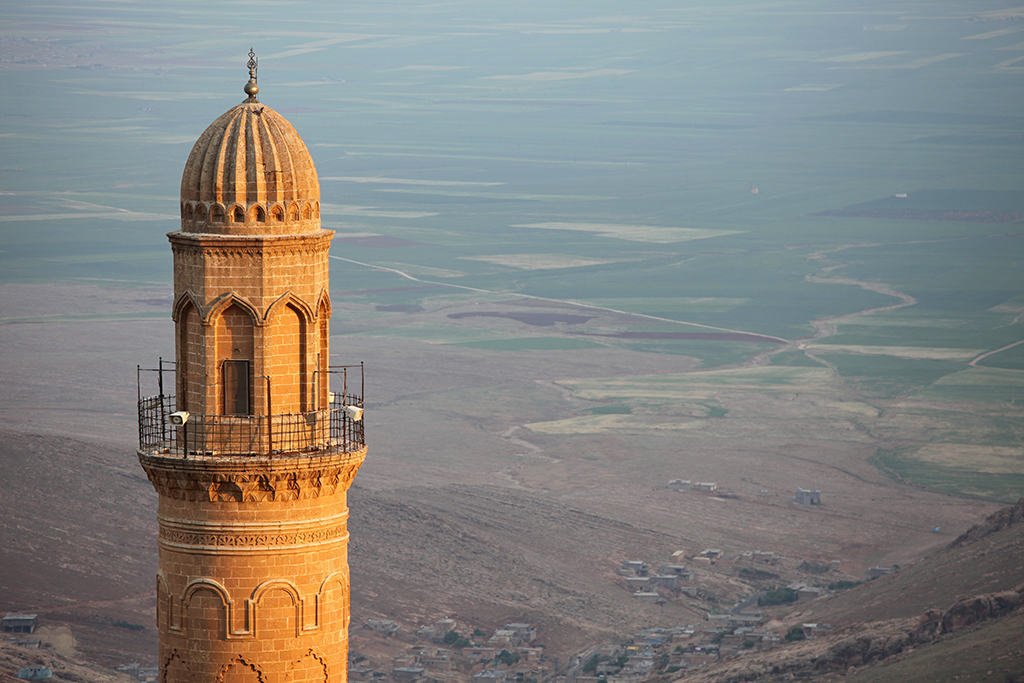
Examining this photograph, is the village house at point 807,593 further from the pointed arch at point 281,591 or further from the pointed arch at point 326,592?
the pointed arch at point 281,591

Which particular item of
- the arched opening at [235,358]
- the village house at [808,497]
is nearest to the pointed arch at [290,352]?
the arched opening at [235,358]

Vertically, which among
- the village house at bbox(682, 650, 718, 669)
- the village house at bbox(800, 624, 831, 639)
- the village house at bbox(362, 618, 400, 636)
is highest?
the village house at bbox(800, 624, 831, 639)

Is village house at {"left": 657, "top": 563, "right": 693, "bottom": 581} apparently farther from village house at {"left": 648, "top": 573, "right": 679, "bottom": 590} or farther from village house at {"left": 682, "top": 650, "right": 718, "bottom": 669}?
village house at {"left": 682, "top": 650, "right": 718, "bottom": 669}

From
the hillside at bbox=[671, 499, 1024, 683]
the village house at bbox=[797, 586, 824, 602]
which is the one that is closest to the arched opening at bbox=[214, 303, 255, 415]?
the hillside at bbox=[671, 499, 1024, 683]

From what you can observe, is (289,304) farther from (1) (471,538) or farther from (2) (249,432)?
(1) (471,538)

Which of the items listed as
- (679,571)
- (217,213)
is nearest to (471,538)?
(679,571)


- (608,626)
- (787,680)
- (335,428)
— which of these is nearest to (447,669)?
(608,626)
